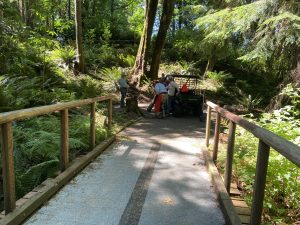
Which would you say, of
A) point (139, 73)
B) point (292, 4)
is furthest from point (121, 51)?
point (292, 4)

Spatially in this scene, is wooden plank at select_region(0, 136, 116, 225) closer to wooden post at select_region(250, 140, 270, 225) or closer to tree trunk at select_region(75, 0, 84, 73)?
wooden post at select_region(250, 140, 270, 225)

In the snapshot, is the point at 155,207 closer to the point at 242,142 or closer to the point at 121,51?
the point at 242,142

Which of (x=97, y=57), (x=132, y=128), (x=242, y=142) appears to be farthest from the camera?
(x=97, y=57)

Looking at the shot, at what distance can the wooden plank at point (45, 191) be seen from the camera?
315 cm

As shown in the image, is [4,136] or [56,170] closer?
[4,136]

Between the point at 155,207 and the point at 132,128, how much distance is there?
596 centimetres

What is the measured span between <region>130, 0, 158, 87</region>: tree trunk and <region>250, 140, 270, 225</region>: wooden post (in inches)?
586

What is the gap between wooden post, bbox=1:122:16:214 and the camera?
3.06m

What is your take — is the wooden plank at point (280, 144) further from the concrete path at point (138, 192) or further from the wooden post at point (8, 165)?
the wooden post at point (8, 165)

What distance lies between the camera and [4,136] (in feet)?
10.0

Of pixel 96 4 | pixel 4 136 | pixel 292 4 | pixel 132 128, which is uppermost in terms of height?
pixel 96 4

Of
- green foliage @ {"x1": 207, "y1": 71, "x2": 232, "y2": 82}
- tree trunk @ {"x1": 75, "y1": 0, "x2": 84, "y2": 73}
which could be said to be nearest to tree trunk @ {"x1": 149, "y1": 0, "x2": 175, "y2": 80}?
tree trunk @ {"x1": 75, "y1": 0, "x2": 84, "y2": 73}

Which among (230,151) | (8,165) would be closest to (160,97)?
(230,151)

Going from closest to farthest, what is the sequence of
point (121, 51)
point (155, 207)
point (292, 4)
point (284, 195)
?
point (155, 207)
point (284, 195)
point (292, 4)
point (121, 51)
